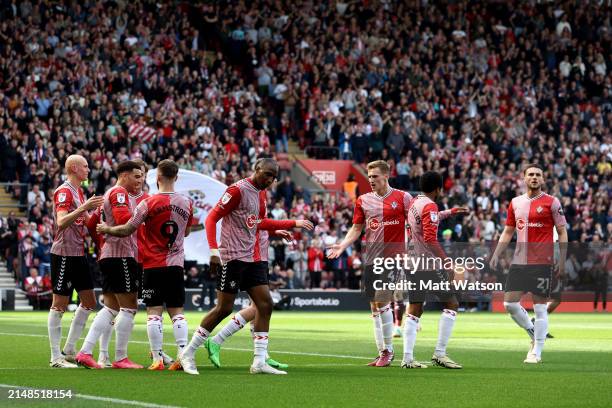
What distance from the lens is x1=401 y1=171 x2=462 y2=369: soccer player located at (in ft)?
48.7

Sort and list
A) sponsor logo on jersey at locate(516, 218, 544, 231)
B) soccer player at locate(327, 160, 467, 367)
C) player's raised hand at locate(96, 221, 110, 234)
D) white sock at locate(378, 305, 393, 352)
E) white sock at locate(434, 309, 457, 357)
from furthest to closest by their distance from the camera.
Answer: sponsor logo on jersey at locate(516, 218, 544, 231), soccer player at locate(327, 160, 467, 367), white sock at locate(378, 305, 393, 352), white sock at locate(434, 309, 457, 357), player's raised hand at locate(96, 221, 110, 234)

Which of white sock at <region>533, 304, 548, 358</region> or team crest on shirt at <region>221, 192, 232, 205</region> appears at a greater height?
team crest on shirt at <region>221, 192, 232, 205</region>

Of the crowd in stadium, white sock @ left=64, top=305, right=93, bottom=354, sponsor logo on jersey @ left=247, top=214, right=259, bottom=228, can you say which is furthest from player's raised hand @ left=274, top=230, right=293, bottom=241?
the crowd in stadium

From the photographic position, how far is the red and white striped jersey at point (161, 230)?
46.4 ft

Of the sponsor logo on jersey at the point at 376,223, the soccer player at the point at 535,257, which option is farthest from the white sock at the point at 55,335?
the soccer player at the point at 535,257

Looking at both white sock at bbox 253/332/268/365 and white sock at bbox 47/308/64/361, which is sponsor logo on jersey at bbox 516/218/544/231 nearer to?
white sock at bbox 253/332/268/365

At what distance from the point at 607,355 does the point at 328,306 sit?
2092 centimetres

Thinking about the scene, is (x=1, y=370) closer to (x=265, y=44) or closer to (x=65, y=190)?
(x=65, y=190)

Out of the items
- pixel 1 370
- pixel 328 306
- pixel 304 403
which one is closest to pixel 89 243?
pixel 328 306

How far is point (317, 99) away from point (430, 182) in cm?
3157

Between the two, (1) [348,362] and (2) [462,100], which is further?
(2) [462,100]

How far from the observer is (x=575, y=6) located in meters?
57.9

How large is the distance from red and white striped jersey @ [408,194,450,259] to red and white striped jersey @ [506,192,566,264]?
174cm

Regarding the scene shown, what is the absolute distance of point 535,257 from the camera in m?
16.3
